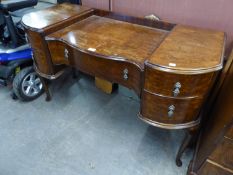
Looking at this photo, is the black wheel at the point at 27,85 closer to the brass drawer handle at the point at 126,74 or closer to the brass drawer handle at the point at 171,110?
the brass drawer handle at the point at 126,74

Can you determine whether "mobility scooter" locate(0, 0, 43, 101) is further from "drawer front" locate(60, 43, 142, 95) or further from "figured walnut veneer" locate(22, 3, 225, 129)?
"drawer front" locate(60, 43, 142, 95)

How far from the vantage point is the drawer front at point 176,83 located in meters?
0.80

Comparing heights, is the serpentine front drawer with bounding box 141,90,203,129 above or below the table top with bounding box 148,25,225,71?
below

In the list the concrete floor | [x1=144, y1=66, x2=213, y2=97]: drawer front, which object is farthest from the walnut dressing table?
the concrete floor

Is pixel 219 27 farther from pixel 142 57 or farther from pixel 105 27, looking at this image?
pixel 105 27

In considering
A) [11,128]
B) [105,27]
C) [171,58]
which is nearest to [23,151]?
[11,128]

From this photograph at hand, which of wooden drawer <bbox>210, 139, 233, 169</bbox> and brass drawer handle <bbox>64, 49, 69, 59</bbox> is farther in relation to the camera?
brass drawer handle <bbox>64, 49, 69, 59</bbox>

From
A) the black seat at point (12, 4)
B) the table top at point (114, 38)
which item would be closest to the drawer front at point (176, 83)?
the table top at point (114, 38)

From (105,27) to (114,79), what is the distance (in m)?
0.40

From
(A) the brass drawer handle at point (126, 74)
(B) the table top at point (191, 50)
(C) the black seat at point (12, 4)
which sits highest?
(C) the black seat at point (12, 4)

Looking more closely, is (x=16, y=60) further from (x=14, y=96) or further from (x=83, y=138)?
(x=83, y=138)

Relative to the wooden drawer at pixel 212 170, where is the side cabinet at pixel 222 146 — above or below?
above

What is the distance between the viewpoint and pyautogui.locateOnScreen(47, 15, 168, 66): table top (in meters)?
0.99

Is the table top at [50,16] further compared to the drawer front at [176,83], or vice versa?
the table top at [50,16]
